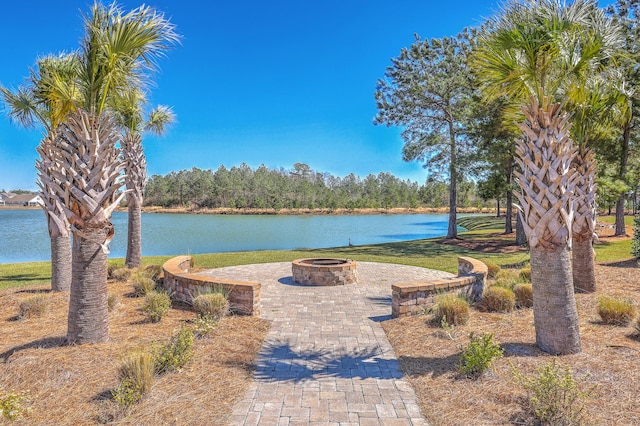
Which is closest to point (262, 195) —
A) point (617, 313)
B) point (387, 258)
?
point (387, 258)

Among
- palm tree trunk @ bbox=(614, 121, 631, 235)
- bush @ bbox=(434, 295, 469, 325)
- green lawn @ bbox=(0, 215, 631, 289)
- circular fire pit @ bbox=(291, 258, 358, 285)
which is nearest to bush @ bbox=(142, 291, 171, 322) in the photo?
circular fire pit @ bbox=(291, 258, 358, 285)

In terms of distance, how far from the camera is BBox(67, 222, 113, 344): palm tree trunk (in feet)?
15.2

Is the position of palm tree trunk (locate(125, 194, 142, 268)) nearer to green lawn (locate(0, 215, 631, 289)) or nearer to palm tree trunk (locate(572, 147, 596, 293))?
green lawn (locate(0, 215, 631, 289))

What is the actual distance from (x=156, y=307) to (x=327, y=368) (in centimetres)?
326

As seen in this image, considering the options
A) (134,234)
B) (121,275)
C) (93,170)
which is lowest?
(121,275)

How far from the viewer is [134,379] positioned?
345 centimetres

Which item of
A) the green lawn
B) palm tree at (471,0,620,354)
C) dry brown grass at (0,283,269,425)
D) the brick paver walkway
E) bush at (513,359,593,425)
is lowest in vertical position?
the green lawn

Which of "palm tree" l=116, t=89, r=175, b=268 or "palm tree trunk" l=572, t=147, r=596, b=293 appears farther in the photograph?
"palm tree" l=116, t=89, r=175, b=268

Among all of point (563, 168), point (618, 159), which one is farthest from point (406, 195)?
point (563, 168)

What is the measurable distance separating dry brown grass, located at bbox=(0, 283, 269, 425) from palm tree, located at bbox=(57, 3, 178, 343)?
50 centimetres

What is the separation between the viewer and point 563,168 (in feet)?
14.4

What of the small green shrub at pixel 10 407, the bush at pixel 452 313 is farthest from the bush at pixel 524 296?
the small green shrub at pixel 10 407

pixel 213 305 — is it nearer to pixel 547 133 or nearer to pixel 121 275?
pixel 121 275

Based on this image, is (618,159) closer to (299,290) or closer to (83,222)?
(299,290)
